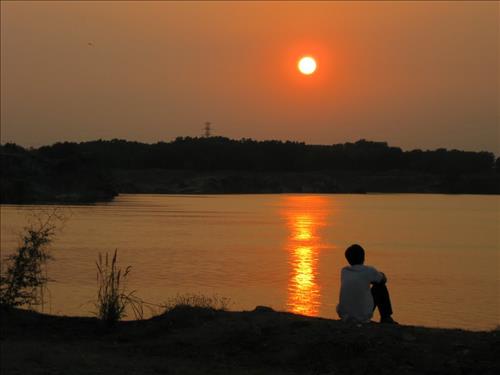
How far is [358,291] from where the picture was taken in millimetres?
9867

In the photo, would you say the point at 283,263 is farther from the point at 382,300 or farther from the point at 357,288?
the point at 357,288

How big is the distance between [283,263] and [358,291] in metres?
19.5

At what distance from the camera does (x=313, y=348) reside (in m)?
9.19

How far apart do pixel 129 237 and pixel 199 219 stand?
62.4ft

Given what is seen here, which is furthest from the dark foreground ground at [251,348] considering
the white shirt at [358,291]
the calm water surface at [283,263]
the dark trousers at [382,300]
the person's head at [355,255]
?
the calm water surface at [283,263]

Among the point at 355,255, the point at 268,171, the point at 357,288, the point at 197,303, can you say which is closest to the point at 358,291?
the point at 357,288

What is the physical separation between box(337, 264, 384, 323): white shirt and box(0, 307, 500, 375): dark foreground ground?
22 cm

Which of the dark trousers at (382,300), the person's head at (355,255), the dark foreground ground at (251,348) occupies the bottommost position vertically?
the dark foreground ground at (251,348)

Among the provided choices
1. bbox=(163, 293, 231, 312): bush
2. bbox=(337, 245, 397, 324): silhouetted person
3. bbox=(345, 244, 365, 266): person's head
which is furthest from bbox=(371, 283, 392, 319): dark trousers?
bbox=(163, 293, 231, 312): bush

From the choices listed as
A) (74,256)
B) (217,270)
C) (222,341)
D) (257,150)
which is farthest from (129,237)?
(257,150)

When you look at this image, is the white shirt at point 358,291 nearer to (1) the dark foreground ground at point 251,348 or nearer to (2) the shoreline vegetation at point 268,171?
(1) the dark foreground ground at point 251,348

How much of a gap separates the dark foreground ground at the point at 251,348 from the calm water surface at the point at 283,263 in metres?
5.36

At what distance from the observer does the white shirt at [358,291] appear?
32.4ft

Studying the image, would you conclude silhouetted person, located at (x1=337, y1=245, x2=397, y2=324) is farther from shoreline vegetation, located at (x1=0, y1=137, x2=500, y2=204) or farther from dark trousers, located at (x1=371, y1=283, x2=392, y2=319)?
shoreline vegetation, located at (x1=0, y1=137, x2=500, y2=204)
